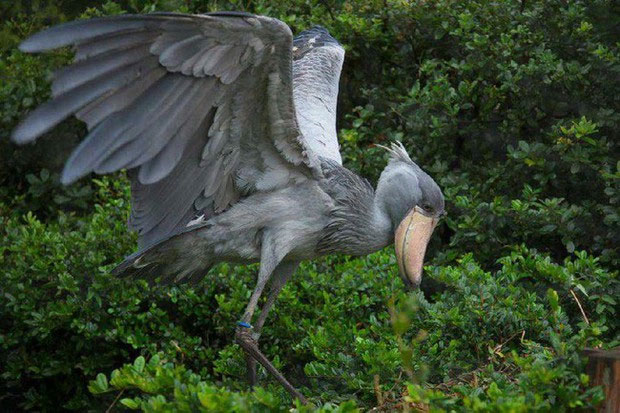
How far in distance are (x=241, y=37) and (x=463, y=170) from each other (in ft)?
8.74

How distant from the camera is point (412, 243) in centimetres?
468

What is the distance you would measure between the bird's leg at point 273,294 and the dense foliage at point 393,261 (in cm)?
12

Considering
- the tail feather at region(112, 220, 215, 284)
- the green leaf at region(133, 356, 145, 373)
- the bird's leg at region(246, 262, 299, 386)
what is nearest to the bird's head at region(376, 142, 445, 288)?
the bird's leg at region(246, 262, 299, 386)

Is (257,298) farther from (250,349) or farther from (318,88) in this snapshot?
(318,88)

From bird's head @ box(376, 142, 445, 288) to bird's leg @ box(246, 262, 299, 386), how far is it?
538mm

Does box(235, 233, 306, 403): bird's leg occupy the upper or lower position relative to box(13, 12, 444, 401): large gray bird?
lower

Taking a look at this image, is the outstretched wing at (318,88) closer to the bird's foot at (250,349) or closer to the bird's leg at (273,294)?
→ the bird's leg at (273,294)

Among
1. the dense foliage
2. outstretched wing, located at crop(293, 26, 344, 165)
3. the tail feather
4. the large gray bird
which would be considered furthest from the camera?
outstretched wing, located at crop(293, 26, 344, 165)

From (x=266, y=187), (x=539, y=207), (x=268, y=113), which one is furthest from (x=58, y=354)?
(x=539, y=207)

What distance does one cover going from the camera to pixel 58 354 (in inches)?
208

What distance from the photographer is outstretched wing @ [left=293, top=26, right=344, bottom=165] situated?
17.1 feet

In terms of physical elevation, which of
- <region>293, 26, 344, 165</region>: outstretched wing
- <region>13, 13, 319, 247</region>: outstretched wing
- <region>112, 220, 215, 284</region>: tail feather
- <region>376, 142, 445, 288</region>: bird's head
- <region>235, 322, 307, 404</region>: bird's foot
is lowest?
<region>235, 322, 307, 404</region>: bird's foot

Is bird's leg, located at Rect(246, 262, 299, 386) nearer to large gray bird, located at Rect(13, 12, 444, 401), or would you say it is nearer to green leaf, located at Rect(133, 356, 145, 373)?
large gray bird, located at Rect(13, 12, 444, 401)

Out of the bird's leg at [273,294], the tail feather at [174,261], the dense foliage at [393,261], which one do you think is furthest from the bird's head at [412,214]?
the tail feather at [174,261]
